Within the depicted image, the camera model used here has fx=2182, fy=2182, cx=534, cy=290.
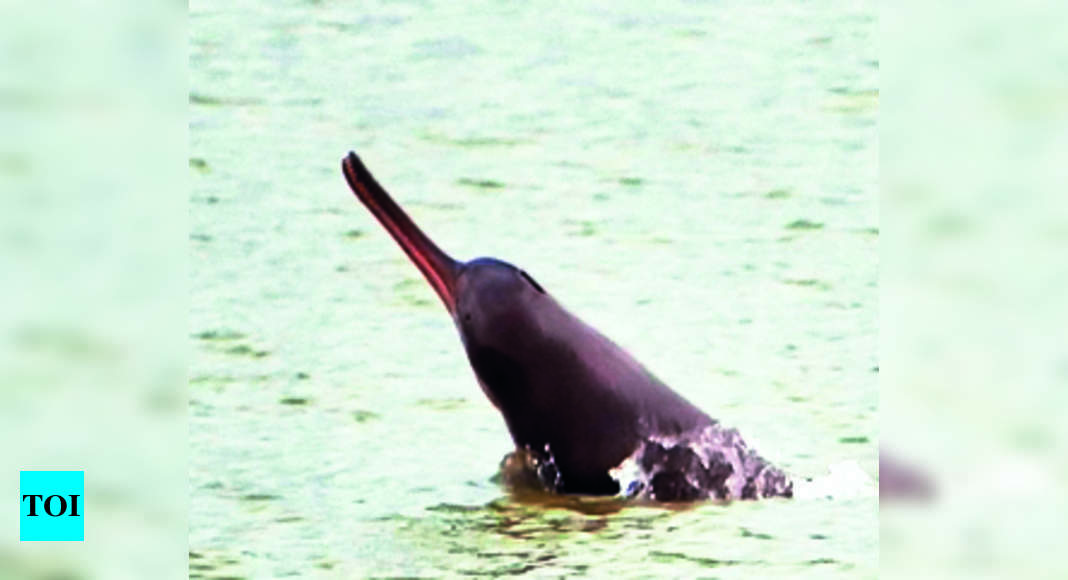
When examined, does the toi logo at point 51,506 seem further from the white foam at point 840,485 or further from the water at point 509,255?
the white foam at point 840,485

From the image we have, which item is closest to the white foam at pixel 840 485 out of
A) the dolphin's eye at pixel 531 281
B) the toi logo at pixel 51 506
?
the dolphin's eye at pixel 531 281

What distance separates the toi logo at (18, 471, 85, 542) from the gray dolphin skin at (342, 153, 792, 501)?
1.96 meters

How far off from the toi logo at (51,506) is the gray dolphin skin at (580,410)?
6.44 ft

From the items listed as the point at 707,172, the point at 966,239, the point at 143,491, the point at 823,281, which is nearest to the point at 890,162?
the point at 966,239

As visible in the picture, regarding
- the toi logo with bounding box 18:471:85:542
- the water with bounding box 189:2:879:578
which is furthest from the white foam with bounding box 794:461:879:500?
the toi logo with bounding box 18:471:85:542

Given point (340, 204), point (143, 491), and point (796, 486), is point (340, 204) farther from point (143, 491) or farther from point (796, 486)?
point (143, 491)

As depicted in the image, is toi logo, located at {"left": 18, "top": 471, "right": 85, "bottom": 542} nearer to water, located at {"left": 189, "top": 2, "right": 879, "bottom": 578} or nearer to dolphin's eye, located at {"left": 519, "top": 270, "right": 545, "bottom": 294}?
water, located at {"left": 189, "top": 2, "right": 879, "bottom": 578}

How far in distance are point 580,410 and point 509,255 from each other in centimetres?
155

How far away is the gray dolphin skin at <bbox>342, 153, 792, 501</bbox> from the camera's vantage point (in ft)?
22.6

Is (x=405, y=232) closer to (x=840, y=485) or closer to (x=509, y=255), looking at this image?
(x=509, y=255)

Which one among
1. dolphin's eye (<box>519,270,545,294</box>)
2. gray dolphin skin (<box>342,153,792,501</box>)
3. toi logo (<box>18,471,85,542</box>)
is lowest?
toi logo (<box>18,471,85,542</box>)

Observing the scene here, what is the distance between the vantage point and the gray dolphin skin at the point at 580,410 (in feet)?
22.6

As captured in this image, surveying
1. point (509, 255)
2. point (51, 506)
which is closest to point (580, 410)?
point (509, 255)

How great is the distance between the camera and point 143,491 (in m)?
5.00
